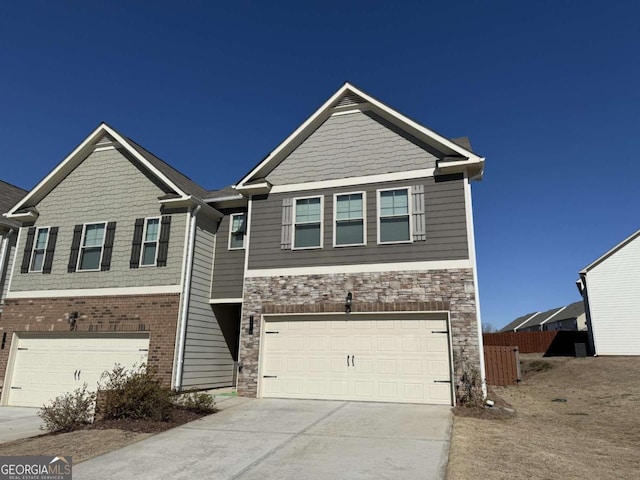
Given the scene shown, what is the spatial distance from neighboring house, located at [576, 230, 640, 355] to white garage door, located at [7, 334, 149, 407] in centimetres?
2328

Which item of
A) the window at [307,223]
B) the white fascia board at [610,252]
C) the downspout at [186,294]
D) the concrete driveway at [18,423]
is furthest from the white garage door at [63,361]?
the white fascia board at [610,252]

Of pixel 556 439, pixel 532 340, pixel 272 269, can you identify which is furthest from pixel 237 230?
pixel 532 340

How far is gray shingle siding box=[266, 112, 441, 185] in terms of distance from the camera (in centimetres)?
1227

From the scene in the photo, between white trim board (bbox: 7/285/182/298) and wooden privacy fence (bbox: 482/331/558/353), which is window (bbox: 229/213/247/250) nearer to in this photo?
white trim board (bbox: 7/285/182/298)

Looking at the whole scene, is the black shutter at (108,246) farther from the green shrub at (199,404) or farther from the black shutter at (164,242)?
the green shrub at (199,404)

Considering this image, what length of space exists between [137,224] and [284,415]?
820cm

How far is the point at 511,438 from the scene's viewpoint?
23.9 ft

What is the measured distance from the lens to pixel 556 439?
7551mm

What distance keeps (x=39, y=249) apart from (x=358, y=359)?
1174cm

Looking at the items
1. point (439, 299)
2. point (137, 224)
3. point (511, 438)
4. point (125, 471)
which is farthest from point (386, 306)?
point (137, 224)

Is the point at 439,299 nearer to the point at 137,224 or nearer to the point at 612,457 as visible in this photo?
the point at 612,457

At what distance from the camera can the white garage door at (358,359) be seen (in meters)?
10.7
